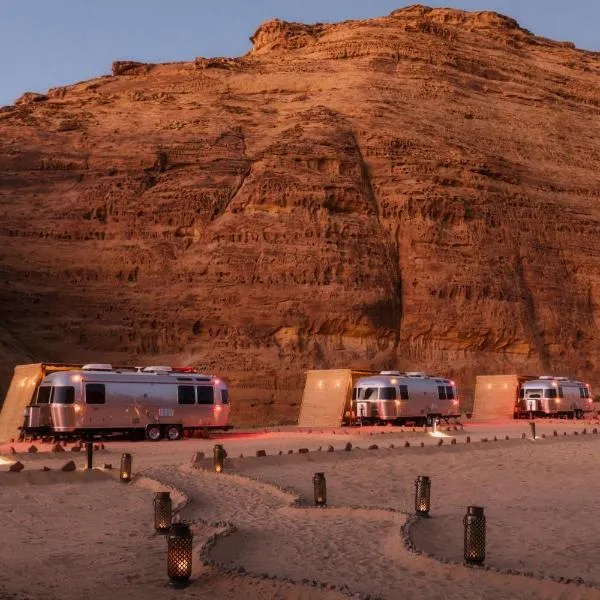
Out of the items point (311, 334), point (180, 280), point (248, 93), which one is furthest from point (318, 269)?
point (248, 93)

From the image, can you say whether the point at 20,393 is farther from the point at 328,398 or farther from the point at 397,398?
the point at 397,398

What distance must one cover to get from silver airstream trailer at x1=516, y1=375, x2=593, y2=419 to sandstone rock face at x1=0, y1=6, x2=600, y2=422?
855cm

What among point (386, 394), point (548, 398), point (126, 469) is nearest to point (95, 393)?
point (126, 469)

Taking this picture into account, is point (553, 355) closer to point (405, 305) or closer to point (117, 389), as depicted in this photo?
point (405, 305)

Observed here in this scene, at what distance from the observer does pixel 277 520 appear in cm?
1388

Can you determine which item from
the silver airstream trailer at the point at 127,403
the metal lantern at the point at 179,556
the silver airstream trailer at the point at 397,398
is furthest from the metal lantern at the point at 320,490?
the silver airstream trailer at the point at 397,398

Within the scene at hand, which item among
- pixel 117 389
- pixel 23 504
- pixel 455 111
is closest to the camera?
pixel 23 504

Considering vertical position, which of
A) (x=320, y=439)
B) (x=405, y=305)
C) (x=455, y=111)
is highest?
(x=455, y=111)

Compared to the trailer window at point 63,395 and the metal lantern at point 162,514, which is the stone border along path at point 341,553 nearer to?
the metal lantern at point 162,514

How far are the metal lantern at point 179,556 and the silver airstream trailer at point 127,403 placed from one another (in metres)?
20.4

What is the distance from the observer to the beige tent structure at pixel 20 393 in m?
30.7

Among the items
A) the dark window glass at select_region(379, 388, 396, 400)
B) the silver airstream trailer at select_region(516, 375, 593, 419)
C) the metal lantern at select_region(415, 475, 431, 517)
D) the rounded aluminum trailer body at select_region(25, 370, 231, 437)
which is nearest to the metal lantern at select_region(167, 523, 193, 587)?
the metal lantern at select_region(415, 475, 431, 517)

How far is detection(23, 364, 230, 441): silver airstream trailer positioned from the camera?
28.8m

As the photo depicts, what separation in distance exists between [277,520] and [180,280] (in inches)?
1670
